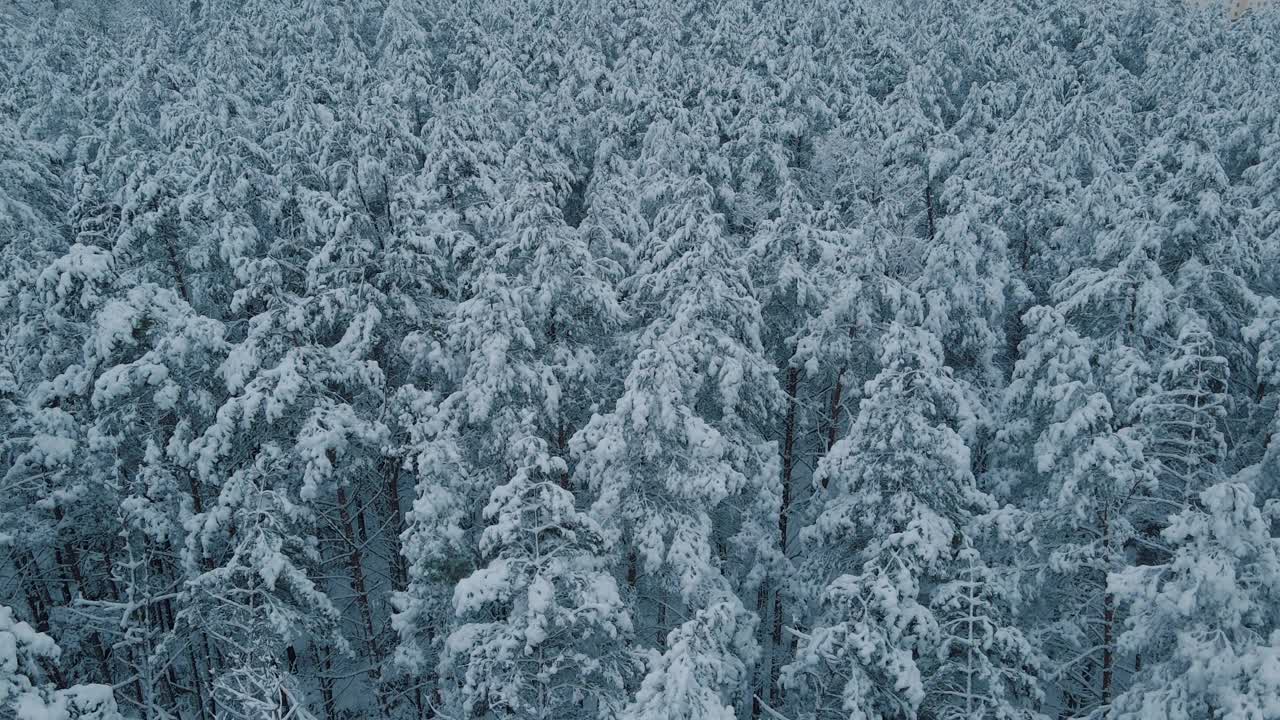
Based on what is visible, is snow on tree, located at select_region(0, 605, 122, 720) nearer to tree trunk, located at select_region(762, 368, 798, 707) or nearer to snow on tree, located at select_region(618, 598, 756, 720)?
snow on tree, located at select_region(618, 598, 756, 720)

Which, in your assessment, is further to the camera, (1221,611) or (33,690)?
(1221,611)

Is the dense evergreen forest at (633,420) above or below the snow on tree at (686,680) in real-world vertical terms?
above

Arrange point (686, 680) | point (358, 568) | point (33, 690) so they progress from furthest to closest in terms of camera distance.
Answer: point (358, 568) < point (33, 690) < point (686, 680)

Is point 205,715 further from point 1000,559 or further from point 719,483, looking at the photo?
point 1000,559

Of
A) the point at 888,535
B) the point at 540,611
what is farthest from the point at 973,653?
the point at 540,611

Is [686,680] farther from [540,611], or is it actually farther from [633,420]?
[633,420]

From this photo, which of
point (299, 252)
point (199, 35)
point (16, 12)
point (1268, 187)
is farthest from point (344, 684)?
point (16, 12)

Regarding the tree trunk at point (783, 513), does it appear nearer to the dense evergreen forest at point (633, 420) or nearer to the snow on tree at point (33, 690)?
the dense evergreen forest at point (633, 420)

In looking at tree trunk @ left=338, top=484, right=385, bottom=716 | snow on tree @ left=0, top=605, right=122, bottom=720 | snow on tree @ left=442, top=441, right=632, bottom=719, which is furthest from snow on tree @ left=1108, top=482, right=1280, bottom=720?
tree trunk @ left=338, top=484, right=385, bottom=716

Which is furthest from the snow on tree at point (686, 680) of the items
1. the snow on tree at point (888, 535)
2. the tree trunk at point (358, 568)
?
the tree trunk at point (358, 568)
